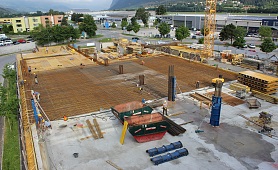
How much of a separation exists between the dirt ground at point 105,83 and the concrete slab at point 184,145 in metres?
2.28

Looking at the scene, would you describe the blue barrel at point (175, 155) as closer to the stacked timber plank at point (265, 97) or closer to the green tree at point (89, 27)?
the stacked timber plank at point (265, 97)

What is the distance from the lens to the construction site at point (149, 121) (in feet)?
38.7

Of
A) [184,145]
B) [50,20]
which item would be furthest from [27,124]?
[50,20]

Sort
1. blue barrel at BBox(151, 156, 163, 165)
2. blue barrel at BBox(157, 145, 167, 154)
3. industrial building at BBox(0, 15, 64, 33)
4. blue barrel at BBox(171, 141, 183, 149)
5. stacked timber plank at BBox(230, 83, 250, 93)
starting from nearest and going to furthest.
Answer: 1. blue barrel at BBox(151, 156, 163, 165)
2. blue barrel at BBox(157, 145, 167, 154)
3. blue barrel at BBox(171, 141, 183, 149)
4. stacked timber plank at BBox(230, 83, 250, 93)
5. industrial building at BBox(0, 15, 64, 33)

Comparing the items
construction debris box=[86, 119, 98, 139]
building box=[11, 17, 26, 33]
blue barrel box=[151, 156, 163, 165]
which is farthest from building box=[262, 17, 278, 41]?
building box=[11, 17, 26, 33]

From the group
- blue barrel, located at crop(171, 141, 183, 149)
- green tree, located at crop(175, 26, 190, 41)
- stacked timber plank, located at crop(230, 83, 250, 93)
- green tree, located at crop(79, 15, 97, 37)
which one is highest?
green tree, located at crop(79, 15, 97, 37)

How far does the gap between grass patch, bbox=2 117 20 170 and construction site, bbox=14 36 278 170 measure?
108 cm

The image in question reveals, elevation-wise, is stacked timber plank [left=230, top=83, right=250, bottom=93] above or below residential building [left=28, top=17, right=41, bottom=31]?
below

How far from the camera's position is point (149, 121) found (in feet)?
47.5

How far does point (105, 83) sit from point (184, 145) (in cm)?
1197

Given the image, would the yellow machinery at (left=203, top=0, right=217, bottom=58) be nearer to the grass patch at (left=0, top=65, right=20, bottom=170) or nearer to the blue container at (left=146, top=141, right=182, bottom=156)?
the blue container at (left=146, top=141, right=182, bottom=156)

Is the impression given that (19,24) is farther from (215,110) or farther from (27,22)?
(215,110)

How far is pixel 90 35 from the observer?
7019cm

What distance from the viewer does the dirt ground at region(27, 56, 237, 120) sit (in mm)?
18219
